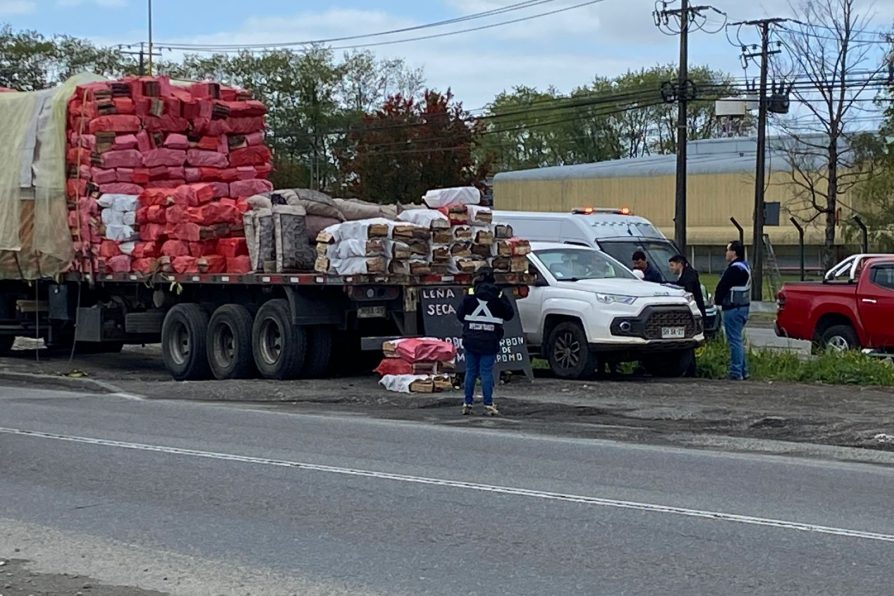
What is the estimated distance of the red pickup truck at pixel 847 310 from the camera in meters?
19.8

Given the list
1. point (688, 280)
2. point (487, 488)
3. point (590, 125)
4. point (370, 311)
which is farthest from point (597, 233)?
point (590, 125)

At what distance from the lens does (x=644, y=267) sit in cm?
2056

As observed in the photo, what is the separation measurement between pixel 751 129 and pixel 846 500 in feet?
259

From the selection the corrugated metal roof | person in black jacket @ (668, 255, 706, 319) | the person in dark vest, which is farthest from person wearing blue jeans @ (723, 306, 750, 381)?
the corrugated metal roof

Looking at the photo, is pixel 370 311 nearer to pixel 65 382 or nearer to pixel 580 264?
pixel 580 264

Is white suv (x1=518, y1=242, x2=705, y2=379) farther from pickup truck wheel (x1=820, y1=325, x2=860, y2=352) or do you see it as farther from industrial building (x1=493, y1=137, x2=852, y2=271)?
industrial building (x1=493, y1=137, x2=852, y2=271)

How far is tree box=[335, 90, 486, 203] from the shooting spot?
188 feet

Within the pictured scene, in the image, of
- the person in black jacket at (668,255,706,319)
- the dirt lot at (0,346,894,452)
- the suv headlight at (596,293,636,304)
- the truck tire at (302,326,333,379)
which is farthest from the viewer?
the person in black jacket at (668,255,706,319)

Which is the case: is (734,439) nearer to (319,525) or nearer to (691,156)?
(319,525)

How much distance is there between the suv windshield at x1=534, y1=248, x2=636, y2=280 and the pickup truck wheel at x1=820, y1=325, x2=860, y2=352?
3349 mm

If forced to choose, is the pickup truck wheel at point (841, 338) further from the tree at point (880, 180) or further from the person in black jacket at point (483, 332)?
the tree at point (880, 180)

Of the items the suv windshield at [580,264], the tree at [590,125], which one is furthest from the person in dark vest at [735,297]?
the tree at [590,125]

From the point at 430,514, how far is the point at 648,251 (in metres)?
14.4

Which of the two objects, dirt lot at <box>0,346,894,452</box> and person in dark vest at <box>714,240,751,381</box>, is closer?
dirt lot at <box>0,346,894,452</box>
